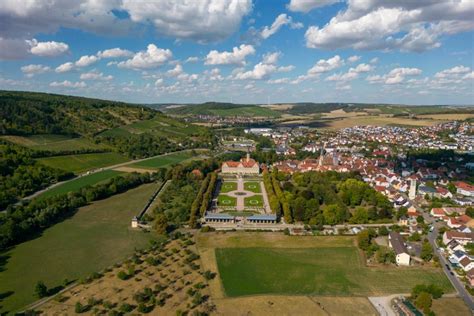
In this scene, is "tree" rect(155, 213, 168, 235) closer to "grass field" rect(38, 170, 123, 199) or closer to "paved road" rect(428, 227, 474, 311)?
"grass field" rect(38, 170, 123, 199)

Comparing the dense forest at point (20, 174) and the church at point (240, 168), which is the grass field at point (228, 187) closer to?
the church at point (240, 168)

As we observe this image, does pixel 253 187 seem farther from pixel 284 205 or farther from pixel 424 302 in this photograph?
pixel 424 302

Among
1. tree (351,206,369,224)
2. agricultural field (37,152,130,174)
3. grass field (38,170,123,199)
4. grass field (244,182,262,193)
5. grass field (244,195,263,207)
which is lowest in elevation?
grass field (244,195,263,207)

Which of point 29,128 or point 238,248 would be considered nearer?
point 238,248

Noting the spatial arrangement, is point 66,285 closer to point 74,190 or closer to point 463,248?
point 74,190

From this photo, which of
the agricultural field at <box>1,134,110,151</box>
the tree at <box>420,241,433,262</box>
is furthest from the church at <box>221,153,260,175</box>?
the tree at <box>420,241,433,262</box>

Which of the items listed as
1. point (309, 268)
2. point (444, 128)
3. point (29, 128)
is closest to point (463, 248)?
point (309, 268)
